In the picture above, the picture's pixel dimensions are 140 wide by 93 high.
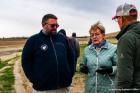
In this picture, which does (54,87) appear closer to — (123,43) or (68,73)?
(68,73)

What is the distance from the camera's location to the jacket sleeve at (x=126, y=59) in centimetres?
590

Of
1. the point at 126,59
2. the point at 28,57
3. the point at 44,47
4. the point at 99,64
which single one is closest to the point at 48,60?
the point at 44,47

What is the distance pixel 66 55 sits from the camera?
8.45 meters

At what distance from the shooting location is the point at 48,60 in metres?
8.19

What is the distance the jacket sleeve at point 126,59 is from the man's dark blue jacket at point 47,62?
2.35 meters

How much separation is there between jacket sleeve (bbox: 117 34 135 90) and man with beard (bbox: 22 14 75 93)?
2.35 m

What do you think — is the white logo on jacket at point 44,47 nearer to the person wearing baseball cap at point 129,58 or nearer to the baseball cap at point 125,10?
the baseball cap at point 125,10

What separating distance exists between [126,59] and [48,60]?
8.06 ft

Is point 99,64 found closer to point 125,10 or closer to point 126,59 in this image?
point 125,10

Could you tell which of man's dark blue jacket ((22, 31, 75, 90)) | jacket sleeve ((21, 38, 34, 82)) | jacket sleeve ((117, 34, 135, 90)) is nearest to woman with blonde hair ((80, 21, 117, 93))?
man's dark blue jacket ((22, 31, 75, 90))

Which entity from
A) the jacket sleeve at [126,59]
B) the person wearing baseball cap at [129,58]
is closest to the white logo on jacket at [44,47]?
the person wearing baseball cap at [129,58]

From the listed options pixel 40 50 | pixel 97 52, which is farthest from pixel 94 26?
pixel 40 50

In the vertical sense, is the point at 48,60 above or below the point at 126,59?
below

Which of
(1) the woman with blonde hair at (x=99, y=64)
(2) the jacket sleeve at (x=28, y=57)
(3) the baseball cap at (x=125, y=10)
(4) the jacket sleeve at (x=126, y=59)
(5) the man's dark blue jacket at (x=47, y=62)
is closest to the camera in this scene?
(4) the jacket sleeve at (x=126, y=59)
